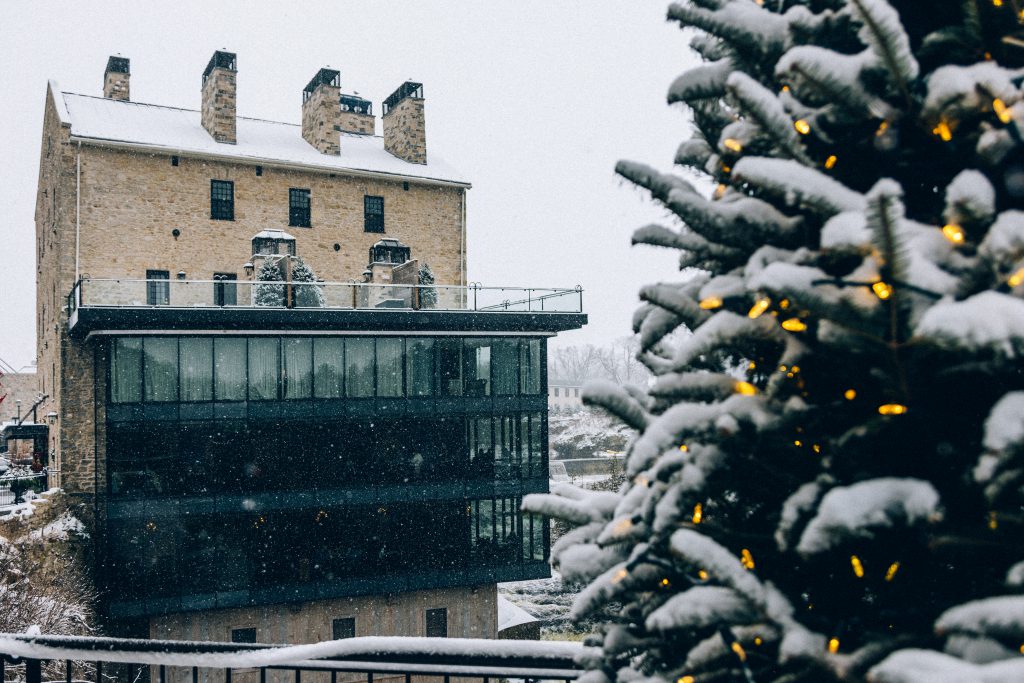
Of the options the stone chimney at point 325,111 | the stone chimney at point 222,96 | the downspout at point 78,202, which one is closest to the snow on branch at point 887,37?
the downspout at point 78,202

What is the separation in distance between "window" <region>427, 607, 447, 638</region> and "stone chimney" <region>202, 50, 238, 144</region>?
18.9 meters

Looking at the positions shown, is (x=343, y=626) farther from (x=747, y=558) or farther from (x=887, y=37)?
(x=887, y=37)

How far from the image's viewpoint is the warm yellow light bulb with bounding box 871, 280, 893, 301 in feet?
5.69

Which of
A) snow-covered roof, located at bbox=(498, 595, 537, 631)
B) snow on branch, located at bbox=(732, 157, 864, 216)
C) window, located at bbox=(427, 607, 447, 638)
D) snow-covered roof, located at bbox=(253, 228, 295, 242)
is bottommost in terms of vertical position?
snow-covered roof, located at bbox=(498, 595, 537, 631)

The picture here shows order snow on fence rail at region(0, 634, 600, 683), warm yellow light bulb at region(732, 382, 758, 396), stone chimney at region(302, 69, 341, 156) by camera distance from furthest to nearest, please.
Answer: stone chimney at region(302, 69, 341, 156)
snow on fence rail at region(0, 634, 600, 683)
warm yellow light bulb at region(732, 382, 758, 396)

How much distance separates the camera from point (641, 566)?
92.4 inches

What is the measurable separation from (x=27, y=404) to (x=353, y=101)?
5869 centimetres

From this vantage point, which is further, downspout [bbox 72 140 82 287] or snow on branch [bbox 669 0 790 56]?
downspout [bbox 72 140 82 287]

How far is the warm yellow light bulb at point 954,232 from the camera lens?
5.92 feet

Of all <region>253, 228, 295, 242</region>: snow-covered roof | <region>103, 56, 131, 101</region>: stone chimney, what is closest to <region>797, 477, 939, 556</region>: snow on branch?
<region>253, 228, 295, 242</region>: snow-covered roof

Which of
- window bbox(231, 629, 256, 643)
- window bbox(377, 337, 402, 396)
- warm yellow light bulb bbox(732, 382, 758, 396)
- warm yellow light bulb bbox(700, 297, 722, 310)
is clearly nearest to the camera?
warm yellow light bulb bbox(732, 382, 758, 396)

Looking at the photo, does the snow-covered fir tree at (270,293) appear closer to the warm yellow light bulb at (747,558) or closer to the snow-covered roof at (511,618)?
the snow-covered roof at (511,618)

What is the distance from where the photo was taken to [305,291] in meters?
24.0

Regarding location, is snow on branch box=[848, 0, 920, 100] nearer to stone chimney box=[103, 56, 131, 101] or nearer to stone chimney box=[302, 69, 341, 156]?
stone chimney box=[302, 69, 341, 156]
